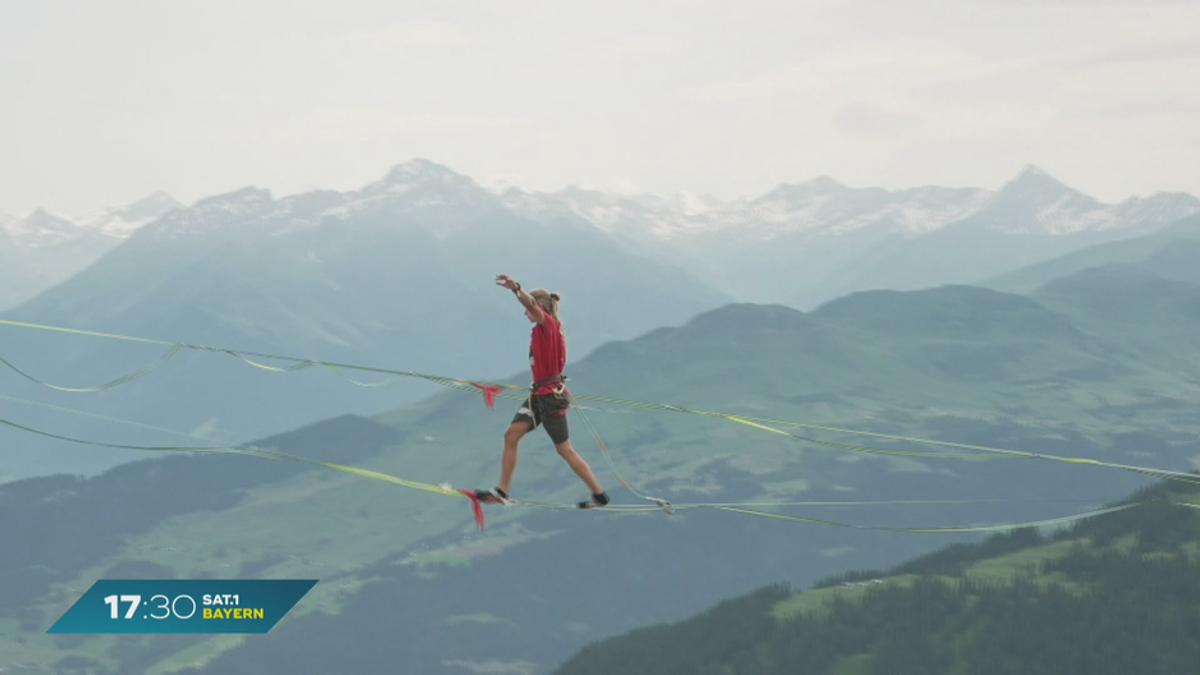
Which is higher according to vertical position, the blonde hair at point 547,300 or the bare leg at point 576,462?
the blonde hair at point 547,300

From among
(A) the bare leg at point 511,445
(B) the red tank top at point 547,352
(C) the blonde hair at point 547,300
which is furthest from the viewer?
(A) the bare leg at point 511,445

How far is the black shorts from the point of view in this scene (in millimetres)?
26062

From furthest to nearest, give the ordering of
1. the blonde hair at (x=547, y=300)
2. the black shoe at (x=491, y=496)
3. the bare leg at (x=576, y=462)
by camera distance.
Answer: the black shoe at (x=491, y=496) < the bare leg at (x=576, y=462) < the blonde hair at (x=547, y=300)

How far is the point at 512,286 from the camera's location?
23.2m

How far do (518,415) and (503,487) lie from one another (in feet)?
8.52

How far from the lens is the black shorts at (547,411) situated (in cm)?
2606

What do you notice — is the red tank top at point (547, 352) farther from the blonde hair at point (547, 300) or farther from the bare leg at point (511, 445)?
the bare leg at point (511, 445)

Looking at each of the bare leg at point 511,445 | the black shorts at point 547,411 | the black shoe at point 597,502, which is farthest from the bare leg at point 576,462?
the bare leg at point 511,445

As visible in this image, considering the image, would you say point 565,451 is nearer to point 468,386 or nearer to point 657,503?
point 657,503

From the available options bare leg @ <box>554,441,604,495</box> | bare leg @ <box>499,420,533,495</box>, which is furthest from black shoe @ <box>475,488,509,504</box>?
bare leg @ <box>554,441,604,495</box>

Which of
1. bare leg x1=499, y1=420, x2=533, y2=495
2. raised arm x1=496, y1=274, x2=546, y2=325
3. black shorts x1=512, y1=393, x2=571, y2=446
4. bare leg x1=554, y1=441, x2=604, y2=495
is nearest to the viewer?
raised arm x1=496, y1=274, x2=546, y2=325

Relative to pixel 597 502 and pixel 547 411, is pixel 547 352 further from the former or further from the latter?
pixel 597 502

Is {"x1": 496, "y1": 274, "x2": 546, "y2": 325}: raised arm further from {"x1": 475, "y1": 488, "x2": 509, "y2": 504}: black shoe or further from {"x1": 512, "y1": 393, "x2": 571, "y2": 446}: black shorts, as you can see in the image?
{"x1": 475, "y1": 488, "x2": 509, "y2": 504}: black shoe

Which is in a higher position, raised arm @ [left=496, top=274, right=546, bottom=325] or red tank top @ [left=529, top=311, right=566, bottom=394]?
raised arm @ [left=496, top=274, right=546, bottom=325]
